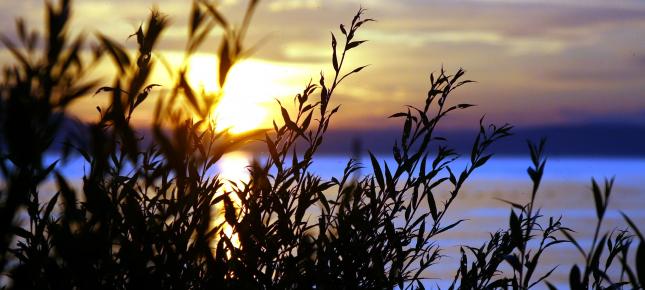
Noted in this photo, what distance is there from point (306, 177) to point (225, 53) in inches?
63.4

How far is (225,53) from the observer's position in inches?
60.2

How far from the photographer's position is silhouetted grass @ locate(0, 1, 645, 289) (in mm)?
1353

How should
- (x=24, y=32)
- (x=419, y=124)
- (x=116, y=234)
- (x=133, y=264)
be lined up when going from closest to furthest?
(x=24, y=32), (x=133, y=264), (x=116, y=234), (x=419, y=124)

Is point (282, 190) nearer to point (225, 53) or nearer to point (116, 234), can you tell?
point (116, 234)

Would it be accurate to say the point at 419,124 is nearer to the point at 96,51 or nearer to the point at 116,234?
the point at 116,234

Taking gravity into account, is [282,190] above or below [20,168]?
above

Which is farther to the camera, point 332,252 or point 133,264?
point 332,252

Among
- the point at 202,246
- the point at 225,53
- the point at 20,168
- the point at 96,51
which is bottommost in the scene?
the point at 202,246

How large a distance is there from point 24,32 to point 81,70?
0.46 ft

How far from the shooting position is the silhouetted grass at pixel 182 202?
1353mm

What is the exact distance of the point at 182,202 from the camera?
5.65ft

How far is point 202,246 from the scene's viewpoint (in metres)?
1.58

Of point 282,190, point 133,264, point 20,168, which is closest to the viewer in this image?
point 20,168

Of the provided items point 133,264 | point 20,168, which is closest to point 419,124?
point 133,264
